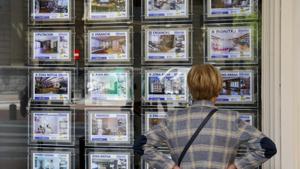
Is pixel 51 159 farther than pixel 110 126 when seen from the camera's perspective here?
Yes

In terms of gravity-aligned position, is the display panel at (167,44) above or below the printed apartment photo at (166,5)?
below

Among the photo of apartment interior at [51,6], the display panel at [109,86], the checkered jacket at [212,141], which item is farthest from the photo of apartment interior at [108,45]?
the checkered jacket at [212,141]

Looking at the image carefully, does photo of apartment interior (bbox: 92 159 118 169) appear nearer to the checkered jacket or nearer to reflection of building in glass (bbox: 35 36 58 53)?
reflection of building in glass (bbox: 35 36 58 53)

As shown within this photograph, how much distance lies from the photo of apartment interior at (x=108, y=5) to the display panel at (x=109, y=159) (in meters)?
1.30

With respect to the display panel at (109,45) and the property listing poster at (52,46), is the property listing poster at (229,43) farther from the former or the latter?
the property listing poster at (52,46)

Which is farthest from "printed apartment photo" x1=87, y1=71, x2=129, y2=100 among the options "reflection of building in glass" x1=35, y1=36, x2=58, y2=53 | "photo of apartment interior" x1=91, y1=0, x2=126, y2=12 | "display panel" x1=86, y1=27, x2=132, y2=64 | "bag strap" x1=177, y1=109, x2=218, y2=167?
"bag strap" x1=177, y1=109, x2=218, y2=167

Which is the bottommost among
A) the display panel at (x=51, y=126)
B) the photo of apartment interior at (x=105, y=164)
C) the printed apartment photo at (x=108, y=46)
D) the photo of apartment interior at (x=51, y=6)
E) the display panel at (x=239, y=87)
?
the photo of apartment interior at (x=105, y=164)

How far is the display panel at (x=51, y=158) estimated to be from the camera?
192 inches

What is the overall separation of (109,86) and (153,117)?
1.60 feet

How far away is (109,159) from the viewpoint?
4.80 m

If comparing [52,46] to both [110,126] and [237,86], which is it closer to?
[110,126]

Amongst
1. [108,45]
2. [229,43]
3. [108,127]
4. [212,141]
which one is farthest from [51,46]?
[212,141]

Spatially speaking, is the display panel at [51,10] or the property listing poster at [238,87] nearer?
the property listing poster at [238,87]

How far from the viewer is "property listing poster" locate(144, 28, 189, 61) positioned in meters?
4.57
